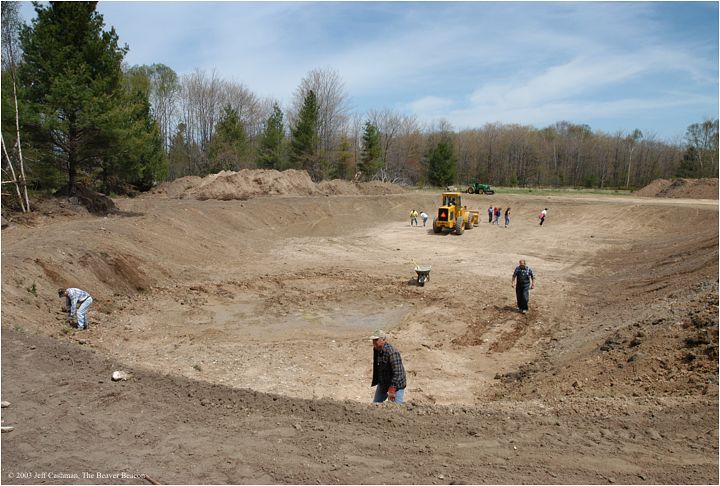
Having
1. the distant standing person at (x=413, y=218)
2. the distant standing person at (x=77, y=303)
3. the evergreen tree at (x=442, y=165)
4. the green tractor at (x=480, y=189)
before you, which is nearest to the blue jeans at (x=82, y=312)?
the distant standing person at (x=77, y=303)

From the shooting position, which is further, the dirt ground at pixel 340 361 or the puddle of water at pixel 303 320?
the puddle of water at pixel 303 320

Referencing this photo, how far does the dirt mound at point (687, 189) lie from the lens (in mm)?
45719

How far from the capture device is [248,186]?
4228 centimetres

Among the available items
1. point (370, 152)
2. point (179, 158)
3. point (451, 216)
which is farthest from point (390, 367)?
point (179, 158)

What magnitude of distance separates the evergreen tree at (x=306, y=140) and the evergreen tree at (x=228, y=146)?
6234 mm

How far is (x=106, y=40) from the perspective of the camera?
23562 mm

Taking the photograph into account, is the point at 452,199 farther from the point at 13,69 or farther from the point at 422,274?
the point at 13,69

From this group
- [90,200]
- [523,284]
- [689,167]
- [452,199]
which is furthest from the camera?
[689,167]

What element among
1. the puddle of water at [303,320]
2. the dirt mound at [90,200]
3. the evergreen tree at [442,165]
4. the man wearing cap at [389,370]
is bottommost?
the puddle of water at [303,320]

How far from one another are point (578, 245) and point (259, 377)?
2296 cm

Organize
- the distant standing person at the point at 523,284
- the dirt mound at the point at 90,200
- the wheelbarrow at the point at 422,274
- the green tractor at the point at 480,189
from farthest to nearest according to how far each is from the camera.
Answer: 1. the green tractor at the point at 480,189
2. the dirt mound at the point at 90,200
3. the wheelbarrow at the point at 422,274
4. the distant standing person at the point at 523,284

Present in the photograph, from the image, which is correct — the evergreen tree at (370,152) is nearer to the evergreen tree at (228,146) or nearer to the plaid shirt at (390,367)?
the evergreen tree at (228,146)

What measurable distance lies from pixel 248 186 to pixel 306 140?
17.3 meters

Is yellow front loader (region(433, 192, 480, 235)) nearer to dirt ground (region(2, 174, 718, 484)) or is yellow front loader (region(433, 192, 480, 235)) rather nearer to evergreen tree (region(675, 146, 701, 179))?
dirt ground (region(2, 174, 718, 484))
